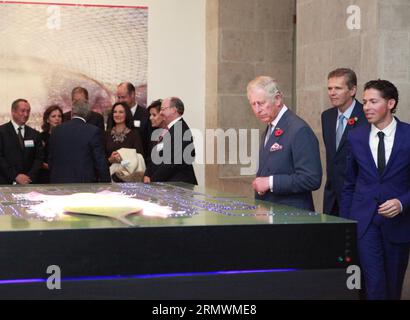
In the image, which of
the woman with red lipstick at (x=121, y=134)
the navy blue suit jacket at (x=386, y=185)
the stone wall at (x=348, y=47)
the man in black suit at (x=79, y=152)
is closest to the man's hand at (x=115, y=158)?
the woman with red lipstick at (x=121, y=134)

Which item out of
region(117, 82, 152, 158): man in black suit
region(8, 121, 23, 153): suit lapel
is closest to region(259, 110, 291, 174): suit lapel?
region(8, 121, 23, 153): suit lapel

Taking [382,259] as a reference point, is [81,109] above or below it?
above

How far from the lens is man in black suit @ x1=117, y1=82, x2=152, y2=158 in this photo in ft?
31.9

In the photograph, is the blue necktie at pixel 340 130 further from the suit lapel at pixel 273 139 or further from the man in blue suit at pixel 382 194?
the suit lapel at pixel 273 139

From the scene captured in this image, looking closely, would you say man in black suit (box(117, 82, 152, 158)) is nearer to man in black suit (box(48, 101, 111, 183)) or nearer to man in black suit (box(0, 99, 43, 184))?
man in black suit (box(0, 99, 43, 184))

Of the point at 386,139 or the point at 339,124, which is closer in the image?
the point at 386,139

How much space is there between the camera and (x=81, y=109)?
7586 mm

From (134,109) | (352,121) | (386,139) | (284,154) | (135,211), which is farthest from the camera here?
(134,109)

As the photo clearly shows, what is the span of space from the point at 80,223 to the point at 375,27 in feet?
13.2

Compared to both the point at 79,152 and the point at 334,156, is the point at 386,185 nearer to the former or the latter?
the point at 334,156

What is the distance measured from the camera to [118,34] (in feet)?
35.6

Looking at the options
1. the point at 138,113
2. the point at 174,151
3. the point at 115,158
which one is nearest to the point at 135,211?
the point at 174,151

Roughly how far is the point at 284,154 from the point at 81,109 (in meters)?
2.98
